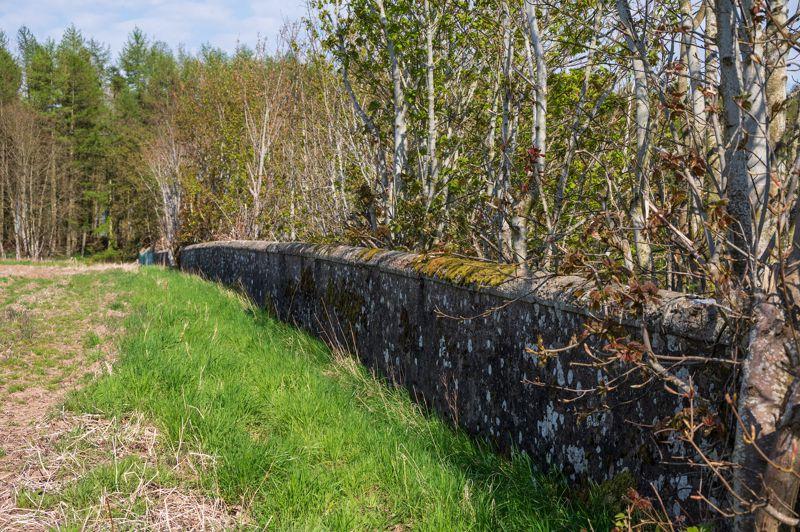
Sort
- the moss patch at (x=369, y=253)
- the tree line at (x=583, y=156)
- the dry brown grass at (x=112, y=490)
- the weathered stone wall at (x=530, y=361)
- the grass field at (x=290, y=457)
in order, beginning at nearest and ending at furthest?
1. the tree line at (x=583, y=156)
2. the weathered stone wall at (x=530, y=361)
3. the dry brown grass at (x=112, y=490)
4. the grass field at (x=290, y=457)
5. the moss patch at (x=369, y=253)

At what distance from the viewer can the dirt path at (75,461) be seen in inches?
132

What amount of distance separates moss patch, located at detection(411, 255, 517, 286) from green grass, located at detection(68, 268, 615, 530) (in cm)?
108

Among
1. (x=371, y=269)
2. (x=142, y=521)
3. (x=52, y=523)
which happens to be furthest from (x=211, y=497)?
(x=371, y=269)

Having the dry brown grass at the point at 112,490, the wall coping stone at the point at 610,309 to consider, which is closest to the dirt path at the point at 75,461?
the dry brown grass at the point at 112,490

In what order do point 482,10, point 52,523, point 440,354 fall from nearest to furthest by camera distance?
point 52,523, point 440,354, point 482,10

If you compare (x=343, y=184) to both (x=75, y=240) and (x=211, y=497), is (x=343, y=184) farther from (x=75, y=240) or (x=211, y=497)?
(x=75, y=240)

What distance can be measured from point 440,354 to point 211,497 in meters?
2.18

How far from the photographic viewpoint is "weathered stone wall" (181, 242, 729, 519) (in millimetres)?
2850

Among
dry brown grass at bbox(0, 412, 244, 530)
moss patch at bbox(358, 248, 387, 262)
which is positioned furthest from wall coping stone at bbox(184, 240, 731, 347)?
dry brown grass at bbox(0, 412, 244, 530)

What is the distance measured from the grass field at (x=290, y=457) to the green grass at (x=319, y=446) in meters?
0.01

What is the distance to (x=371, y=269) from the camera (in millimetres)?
6898

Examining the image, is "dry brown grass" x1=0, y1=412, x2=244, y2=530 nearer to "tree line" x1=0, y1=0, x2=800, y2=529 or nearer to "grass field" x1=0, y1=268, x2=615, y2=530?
"grass field" x1=0, y1=268, x2=615, y2=530

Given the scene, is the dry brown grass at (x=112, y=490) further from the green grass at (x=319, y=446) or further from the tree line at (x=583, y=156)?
the tree line at (x=583, y=156)

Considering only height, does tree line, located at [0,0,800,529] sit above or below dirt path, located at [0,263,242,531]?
above
